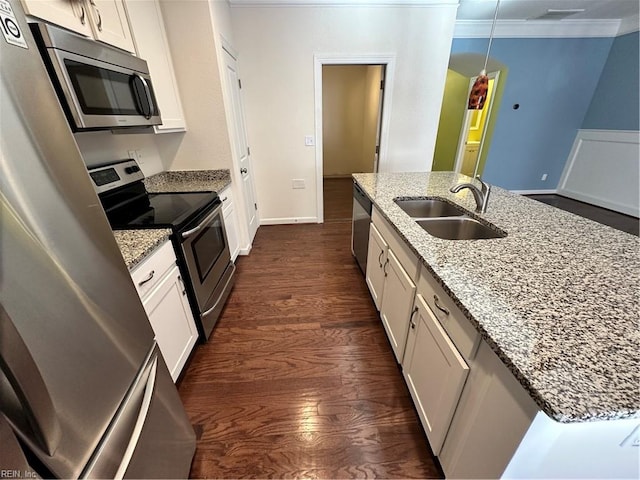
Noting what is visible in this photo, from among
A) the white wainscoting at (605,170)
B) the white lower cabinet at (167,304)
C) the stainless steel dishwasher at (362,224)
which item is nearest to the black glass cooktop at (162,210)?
the white lower cabinet at (167,304)

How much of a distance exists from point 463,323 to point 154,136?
2.79 m

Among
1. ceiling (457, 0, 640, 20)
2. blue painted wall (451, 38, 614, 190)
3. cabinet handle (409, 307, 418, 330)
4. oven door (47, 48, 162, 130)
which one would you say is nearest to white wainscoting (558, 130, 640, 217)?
blue painted wall (451, 38, 614, 190)

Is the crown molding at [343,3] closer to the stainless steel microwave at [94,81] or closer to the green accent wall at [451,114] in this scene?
the stainless steel microwave at [94,81]

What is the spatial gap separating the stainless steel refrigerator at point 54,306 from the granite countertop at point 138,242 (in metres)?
0.30

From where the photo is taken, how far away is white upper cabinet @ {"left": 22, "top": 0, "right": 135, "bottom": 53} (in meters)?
1.02

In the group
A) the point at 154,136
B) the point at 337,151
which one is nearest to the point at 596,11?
the point at 337,151

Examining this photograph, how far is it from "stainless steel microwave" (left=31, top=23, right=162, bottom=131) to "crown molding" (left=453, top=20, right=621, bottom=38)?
4.41 meters

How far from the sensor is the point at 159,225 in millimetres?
1347

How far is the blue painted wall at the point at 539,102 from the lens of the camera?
13.0ft

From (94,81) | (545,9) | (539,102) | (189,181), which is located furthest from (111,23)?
(539,102)

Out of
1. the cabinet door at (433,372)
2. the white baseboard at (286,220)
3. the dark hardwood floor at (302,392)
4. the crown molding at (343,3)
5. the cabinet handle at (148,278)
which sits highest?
the crown molding at (343,3)

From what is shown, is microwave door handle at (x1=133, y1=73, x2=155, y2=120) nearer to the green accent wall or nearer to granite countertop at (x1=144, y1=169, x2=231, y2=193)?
granite countertop at (x1=144, y1=169, x2=231, y2=193)

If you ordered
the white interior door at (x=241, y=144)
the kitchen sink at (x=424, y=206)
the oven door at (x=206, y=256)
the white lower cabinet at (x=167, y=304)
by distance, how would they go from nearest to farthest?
the white lower cabinet at (x=167, y=304) < the oven door at (x=206, y=256) < the kitchen sink at (x=424, y=206) < the white interior door at (x=241, y=144)

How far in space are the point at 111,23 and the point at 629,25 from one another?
643 cm
